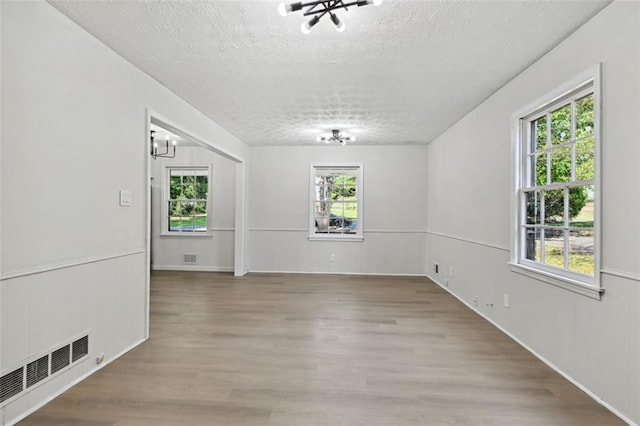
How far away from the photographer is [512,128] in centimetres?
338

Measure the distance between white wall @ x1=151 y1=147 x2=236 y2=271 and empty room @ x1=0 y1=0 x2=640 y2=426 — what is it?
2.42 metres

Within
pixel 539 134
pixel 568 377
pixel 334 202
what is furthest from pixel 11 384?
pixel 334 202

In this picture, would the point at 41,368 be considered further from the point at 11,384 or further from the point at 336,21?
the point at 336,21

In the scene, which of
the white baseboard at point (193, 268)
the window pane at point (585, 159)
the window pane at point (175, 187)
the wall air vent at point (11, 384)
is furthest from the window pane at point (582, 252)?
the window pane at point (175, 187)

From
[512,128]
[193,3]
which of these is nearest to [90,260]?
[193,3]

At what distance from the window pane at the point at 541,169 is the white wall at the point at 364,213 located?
3.60 meters

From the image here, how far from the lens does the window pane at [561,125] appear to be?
8.93 feet

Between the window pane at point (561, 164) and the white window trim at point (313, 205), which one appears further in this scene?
the white window trim at point (313, 205)

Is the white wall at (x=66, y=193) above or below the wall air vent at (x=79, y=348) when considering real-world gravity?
above

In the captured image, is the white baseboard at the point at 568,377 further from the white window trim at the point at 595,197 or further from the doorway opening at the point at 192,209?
the doorway opening at the point at 192,209

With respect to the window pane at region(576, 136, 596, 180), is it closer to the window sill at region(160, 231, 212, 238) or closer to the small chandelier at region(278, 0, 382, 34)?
the small chandelier at region(278, 0, 382, 34)

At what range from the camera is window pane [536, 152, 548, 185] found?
3025 mm

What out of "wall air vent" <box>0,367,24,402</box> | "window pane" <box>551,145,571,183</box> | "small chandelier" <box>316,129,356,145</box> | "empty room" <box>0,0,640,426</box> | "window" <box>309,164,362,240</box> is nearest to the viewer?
"wall air vent" <box>0,367,24,402</box>

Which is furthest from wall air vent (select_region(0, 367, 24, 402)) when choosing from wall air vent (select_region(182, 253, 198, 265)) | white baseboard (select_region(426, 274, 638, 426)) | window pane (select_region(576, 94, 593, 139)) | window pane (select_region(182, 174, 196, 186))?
window pane (select_region(182, 174, 196, 186))
